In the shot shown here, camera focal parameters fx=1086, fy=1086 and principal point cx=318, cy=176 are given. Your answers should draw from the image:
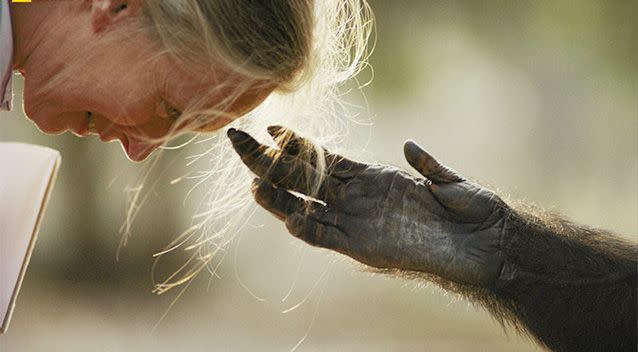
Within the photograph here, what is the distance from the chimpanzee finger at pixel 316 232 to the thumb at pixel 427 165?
21 cm

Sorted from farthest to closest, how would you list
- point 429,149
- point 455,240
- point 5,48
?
point 429,149
point 455,240
point 5,48

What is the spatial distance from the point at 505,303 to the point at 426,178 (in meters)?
0.32

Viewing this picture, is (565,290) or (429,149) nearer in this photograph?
(565,290)

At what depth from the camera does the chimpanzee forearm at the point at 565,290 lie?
230cm

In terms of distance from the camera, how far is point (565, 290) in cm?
231

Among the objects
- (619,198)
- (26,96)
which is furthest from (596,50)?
(26,96)

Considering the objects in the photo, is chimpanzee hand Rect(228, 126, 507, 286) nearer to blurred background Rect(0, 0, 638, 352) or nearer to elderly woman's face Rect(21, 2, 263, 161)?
A: elderly woman's face Rect(21, 2, 263, 161)

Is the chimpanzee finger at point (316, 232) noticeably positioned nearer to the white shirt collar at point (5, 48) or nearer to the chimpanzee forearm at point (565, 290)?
the chimpanzee forearm at point (565, 290)

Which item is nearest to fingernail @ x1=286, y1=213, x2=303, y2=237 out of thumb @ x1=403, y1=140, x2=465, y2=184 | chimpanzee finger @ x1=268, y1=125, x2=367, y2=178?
chimpanzee finger @ x1=268, y1=125, x2=367, y2=178

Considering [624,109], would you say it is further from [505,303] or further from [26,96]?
[26,96]

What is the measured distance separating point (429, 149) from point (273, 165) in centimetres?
523

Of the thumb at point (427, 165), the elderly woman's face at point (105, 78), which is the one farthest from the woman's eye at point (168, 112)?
the thumb at point (427, 165)

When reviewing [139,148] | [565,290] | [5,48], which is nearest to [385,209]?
[565,290]

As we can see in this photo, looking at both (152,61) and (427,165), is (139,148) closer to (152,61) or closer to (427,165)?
(152,61)
